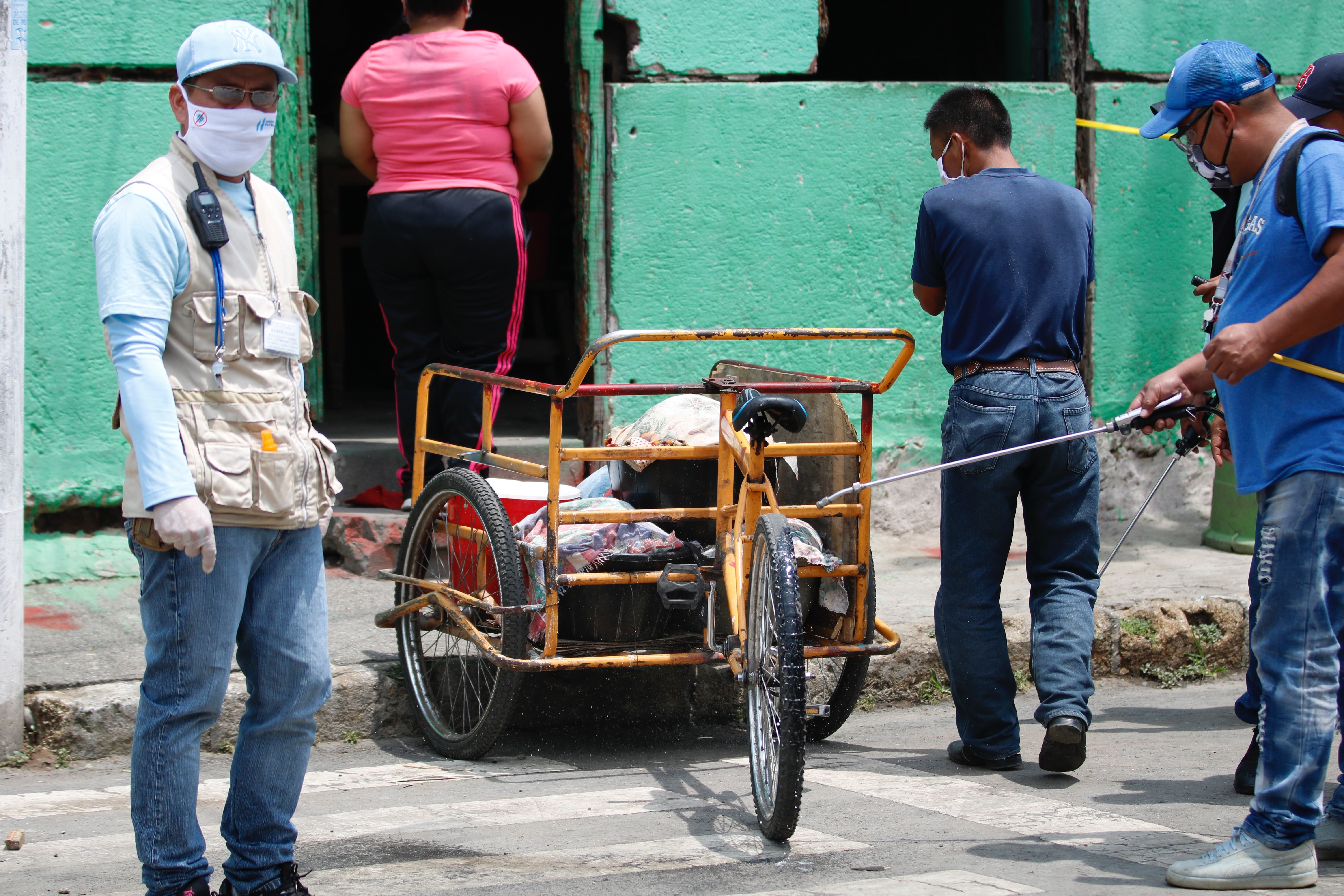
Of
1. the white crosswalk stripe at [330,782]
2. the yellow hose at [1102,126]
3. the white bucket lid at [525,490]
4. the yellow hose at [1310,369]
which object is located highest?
the yellow hose at [1102,126]

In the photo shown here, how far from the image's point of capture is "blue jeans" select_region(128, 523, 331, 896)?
2.86 meters

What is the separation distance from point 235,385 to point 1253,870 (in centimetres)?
248

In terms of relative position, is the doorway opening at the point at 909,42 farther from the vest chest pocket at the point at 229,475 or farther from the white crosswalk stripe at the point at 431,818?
the vest chest pocket at the point at 229,475

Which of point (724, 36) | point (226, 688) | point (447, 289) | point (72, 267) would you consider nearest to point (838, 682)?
point (447, 289)

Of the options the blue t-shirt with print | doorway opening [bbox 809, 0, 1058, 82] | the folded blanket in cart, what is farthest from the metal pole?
doorway opening [bbox 809, 0, 1058, 82]

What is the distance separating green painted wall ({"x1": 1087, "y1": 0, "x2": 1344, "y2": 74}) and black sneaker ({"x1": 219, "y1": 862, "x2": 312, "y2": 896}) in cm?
561

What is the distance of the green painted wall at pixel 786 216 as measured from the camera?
638 cm

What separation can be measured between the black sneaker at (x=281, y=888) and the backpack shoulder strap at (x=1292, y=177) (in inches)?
104

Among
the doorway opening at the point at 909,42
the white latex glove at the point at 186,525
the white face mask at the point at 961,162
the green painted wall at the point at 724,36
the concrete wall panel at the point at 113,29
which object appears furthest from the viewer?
the doorway opening at the point at 909,42

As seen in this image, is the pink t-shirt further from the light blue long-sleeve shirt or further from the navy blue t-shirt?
the light blue long-sleeve shirt

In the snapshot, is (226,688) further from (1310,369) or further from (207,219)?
(1310,369)

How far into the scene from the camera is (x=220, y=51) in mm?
2918

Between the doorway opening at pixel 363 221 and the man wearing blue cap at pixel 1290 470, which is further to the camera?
the doorway opening at pixel 363 221

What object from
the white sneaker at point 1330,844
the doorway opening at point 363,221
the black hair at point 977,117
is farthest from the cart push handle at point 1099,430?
the doorway opening at point 363,221
